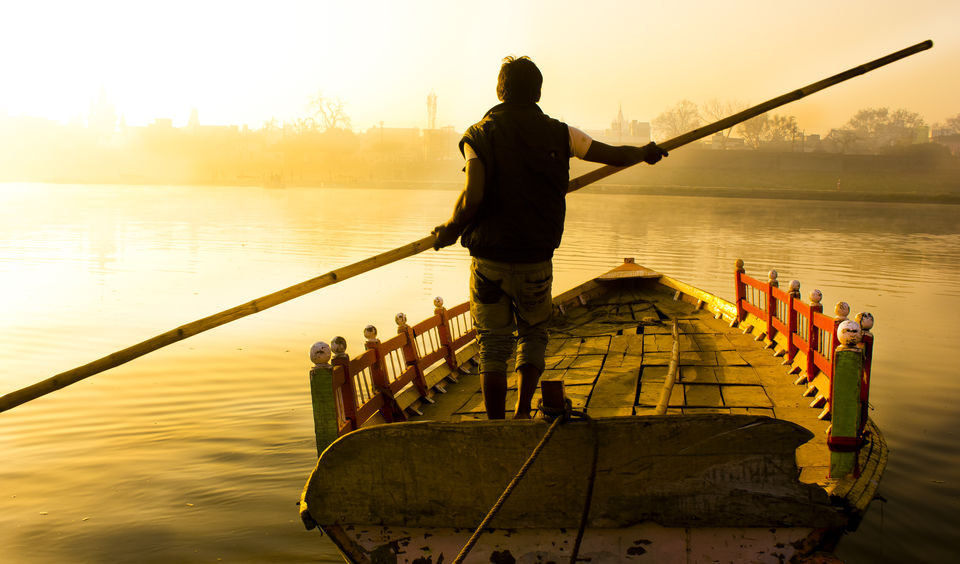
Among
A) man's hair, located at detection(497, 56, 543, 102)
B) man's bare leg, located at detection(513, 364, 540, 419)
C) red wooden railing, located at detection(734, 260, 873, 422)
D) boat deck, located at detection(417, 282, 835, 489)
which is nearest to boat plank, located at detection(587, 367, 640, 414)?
boat deck, located at detection(417, 282, 835, 489)

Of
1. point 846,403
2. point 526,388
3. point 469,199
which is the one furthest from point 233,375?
point 846,403

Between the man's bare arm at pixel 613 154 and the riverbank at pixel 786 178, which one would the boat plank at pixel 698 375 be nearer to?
the man's bare arm at pixel 613 154

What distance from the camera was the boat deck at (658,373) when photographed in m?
5.39

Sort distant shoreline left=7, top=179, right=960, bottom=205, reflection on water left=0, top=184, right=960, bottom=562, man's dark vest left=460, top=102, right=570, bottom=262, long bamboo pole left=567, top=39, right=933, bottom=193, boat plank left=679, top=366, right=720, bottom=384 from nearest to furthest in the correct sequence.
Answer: man's dark vest left=460, top=102, right=570, bottom=262 → long bamboo pole left=567, top=39, right=933, bottom=193 → reflection on water left=0, top=184, right=960, bottom=562 → boat plank left=679, top=366, right=720, bottom=384 → distant shoreline left=7, top=179, right=960, bottom=205

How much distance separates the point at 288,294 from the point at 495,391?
119 cm

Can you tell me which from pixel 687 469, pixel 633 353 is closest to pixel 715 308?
pixel 633 353

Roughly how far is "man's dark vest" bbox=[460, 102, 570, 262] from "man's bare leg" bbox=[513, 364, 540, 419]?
23.4 inches

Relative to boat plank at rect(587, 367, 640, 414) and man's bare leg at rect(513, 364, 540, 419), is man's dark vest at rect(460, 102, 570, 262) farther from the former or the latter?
boat plank at rect(587, 367, 640, 414)

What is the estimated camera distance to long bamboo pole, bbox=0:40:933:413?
350 cm

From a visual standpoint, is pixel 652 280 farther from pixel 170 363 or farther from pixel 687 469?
pixel 687 469

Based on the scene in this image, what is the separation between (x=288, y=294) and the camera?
3.88 metres

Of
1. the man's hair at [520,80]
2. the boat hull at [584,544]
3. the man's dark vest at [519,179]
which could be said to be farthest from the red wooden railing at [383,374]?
Answer: the man's hair at [520,80]

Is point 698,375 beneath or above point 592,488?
beneath

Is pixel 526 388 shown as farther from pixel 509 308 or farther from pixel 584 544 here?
pixel 584 544
